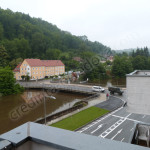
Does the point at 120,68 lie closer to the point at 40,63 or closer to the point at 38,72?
the point at 40,63

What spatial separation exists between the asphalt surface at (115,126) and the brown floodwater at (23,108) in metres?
7.25

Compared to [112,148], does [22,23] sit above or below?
above

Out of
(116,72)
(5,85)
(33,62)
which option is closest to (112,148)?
(5,85)

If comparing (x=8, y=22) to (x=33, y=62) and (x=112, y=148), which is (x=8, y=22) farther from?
(x=112, y=148)

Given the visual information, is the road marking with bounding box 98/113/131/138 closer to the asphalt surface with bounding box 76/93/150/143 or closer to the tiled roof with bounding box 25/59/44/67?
the asphalt surface with bounding box 76/93/150/143

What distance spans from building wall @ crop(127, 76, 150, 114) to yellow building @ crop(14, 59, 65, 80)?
3573 cm

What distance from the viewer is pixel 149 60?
59188 mm

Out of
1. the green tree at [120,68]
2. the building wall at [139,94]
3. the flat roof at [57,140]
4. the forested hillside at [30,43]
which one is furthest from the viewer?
the forested hillside at [30,43]

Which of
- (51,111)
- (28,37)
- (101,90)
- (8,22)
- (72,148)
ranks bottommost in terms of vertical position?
(51,111)

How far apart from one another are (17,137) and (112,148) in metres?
1.10

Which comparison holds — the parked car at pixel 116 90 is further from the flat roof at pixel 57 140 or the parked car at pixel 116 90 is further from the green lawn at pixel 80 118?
the flat roof at pixel 57 140

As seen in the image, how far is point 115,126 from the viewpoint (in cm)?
1381

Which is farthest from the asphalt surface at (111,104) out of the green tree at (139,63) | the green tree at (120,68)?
the green tree at (139,63)

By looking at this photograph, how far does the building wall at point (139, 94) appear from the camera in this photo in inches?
344
